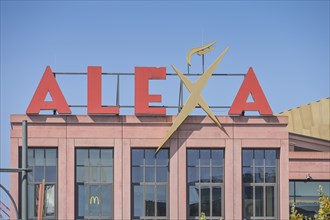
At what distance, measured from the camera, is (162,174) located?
50938mm

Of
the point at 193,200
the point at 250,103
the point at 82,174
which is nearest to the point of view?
the point at 82,174

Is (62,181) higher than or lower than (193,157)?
lower

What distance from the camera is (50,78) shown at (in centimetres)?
5097

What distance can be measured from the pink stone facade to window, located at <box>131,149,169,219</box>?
2.09 feet

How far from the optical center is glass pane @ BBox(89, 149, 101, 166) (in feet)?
166

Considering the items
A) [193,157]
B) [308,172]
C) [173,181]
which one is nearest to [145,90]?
[193,157]

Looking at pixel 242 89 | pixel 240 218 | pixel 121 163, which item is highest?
pixel 242 89

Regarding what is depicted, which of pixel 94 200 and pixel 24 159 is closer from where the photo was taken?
pixel 24 159

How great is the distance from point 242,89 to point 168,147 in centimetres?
675

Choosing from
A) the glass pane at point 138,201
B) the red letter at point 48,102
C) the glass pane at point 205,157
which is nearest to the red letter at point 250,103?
the glass pane at point 205,157

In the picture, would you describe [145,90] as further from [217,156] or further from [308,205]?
[308,205]

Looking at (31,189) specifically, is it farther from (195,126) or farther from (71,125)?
(195,126)

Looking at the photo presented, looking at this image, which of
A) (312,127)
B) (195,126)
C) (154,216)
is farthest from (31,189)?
(312,127)

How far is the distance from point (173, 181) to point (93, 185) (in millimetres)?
A: 5596
